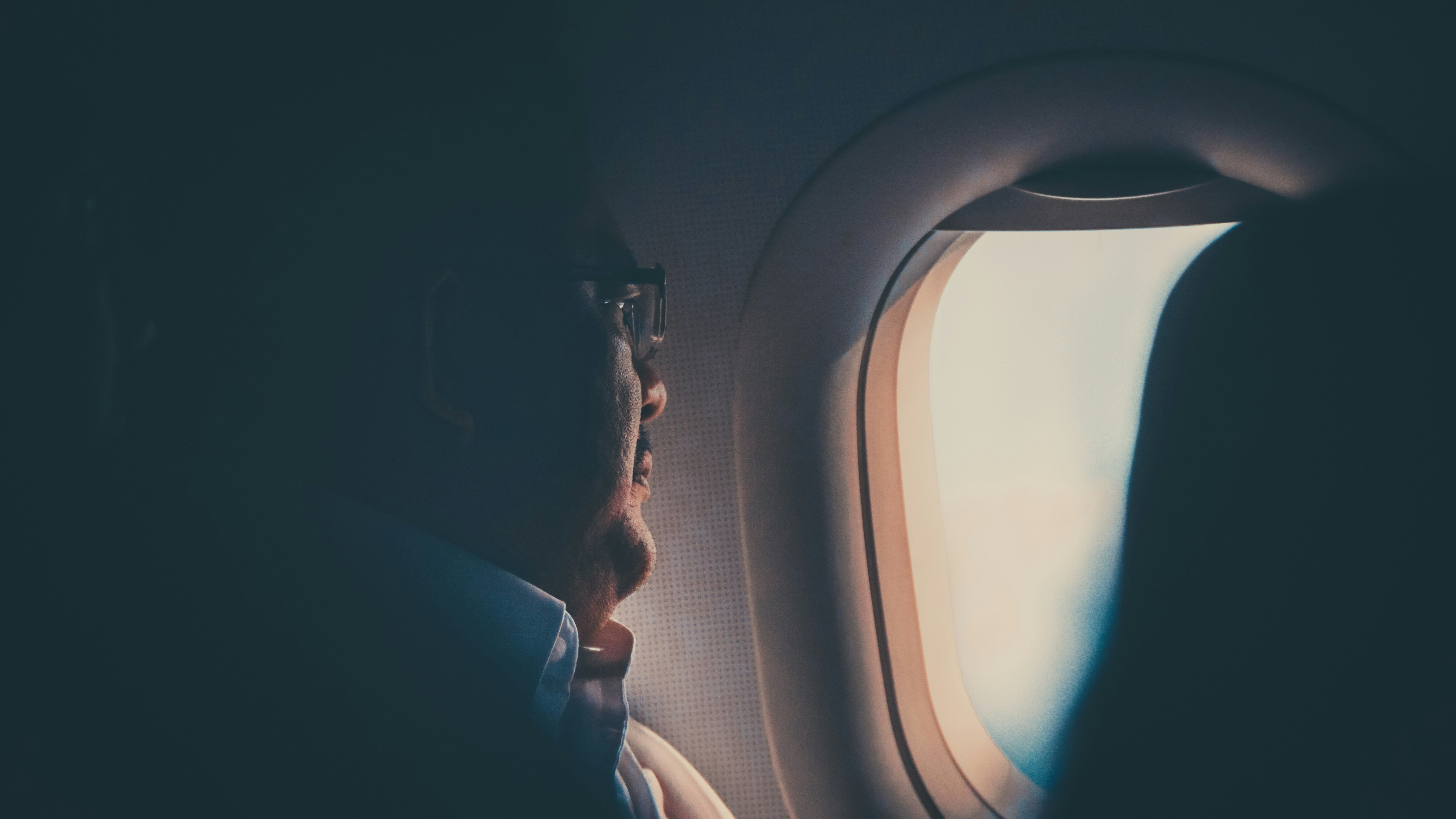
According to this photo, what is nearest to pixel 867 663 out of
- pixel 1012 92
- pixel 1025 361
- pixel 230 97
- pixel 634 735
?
pixel 634 735

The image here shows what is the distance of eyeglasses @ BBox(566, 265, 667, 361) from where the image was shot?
4.05ft

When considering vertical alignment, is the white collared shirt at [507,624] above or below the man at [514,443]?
below

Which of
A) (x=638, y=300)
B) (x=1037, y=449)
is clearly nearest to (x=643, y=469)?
(x=638, y=300)

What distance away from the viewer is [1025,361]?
186 centimetres

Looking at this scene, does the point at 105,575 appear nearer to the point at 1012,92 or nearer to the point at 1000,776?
the point at 1012,92

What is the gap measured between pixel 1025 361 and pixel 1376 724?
100cm

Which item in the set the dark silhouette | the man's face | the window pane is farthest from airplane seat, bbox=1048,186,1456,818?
the dark silhouette

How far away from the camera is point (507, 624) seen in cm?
110

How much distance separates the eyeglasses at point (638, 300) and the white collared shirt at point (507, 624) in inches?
18.7

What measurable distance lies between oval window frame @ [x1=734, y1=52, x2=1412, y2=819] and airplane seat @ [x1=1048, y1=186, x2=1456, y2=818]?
0.74 ft

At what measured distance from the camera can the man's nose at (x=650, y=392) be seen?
56.7 inches

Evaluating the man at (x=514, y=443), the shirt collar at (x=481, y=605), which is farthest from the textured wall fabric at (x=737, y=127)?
the shirt collar at (x=481, y=605)

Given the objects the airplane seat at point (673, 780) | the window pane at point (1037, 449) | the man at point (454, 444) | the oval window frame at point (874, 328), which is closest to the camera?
the man at point (454, 444)

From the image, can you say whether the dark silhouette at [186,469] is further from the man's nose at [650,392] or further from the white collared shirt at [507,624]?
the man's nose at [650,392]
